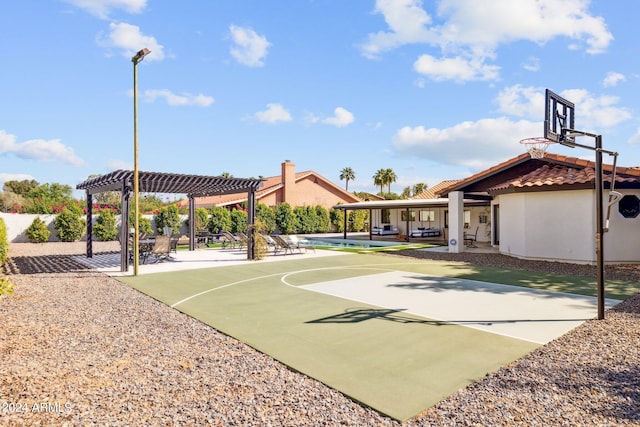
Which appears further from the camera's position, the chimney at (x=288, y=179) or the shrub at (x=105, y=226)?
Answer: the chimney at (x=288, y=179)

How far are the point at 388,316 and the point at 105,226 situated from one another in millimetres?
25237

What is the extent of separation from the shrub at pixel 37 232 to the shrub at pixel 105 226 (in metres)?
2.86

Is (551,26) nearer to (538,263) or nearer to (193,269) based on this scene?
(538,263)

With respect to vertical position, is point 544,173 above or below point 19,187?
below

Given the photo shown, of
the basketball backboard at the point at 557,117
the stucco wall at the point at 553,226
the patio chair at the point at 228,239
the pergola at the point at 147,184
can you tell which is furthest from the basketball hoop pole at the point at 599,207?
the patio chair at the point at 228,239

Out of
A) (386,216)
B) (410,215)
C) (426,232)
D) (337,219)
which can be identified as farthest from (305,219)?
(426,232)

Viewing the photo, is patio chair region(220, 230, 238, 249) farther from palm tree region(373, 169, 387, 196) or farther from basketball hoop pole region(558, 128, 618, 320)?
palm tree region(373, 169, 387, 196)

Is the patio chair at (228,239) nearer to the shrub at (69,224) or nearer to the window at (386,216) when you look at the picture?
the shrub at (69,224)

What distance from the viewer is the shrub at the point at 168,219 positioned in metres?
27.6

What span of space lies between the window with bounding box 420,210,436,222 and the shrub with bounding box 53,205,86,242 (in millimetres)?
25304

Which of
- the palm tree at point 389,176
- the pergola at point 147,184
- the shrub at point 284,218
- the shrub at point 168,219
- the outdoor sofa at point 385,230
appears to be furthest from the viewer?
the palm tree at point 389,176

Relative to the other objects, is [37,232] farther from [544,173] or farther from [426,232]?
[544,173]

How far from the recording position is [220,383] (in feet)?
13.3

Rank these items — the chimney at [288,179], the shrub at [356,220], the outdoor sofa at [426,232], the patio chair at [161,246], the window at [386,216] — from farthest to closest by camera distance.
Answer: the shrub at [356,220], the chimney at [288,179], the window at [386,216], the outdoor sofa at [426,232], the patio chair at [161,246]
